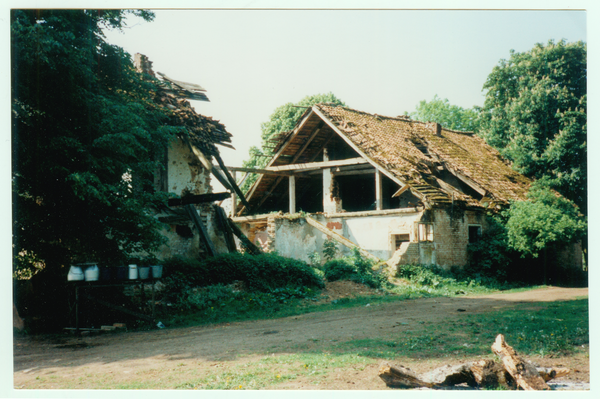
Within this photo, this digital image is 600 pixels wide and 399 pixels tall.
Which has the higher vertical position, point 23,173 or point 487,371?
point 23,173

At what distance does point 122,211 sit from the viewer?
10.6m

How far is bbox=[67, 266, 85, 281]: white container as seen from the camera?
33.2 ft

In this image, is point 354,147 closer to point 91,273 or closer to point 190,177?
point 190,177

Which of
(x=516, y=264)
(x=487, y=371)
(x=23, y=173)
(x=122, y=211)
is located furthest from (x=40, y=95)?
(x=516, y=264)

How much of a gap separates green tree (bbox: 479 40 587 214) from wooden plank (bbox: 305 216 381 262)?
25.7 feet

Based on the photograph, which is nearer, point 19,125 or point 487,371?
point 487,371

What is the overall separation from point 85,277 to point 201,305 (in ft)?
10.3

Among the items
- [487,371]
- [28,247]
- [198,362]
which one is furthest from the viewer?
[28,247]

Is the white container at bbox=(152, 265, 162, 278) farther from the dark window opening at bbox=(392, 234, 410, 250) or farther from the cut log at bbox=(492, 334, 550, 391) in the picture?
the dark window opening at bbox=(392, 234, 410, 250)

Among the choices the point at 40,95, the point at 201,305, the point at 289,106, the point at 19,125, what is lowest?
the point at 201,305

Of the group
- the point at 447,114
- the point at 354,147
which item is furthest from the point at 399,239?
the point at 447,114

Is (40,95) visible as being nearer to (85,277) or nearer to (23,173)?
(23,173)

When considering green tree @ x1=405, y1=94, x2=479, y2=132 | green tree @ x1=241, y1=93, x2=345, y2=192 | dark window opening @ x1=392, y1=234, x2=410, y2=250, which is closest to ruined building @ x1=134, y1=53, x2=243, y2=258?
dark window opening @ x1=392, y1=234, x2=410, y2=250

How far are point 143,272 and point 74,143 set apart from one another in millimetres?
3083
